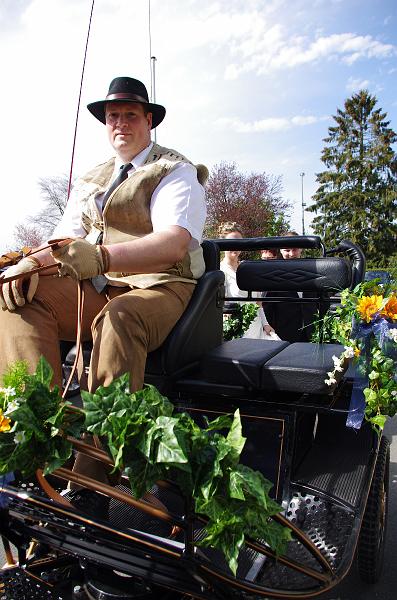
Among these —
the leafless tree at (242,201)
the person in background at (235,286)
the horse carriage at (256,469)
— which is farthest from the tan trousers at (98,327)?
the leafless tree at (242,201)

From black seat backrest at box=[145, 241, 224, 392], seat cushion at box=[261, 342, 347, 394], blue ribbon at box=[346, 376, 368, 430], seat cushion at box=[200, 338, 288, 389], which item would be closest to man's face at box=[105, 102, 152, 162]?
black seat backrest at box=[145, 241, 224, 392]

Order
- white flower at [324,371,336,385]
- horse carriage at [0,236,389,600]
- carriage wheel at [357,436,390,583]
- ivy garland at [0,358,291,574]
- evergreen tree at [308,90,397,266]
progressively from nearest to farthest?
1. ivy garland at [0,358,291,574]
2. horse carriage at [0,236,389,600]
3. white flower at [324,371,336,385]
4. carriage wheel at [357,436,390,583]
5. evergreen tree at [308,90,397,266]

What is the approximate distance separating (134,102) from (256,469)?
185cm

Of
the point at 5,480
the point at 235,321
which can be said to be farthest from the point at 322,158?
the point at 5,480

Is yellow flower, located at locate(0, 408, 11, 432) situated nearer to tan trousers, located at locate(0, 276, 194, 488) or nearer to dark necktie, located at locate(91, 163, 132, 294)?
tan trousers, located at locate(0, 276, 194, 488)

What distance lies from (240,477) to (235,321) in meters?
2.73

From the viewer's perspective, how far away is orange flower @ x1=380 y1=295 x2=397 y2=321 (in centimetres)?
199

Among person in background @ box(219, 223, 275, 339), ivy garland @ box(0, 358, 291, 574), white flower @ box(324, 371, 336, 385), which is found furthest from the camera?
person in background @ box(219, 223, 275, 339)

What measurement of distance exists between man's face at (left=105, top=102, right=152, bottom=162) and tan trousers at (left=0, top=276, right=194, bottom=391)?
735 millimetres

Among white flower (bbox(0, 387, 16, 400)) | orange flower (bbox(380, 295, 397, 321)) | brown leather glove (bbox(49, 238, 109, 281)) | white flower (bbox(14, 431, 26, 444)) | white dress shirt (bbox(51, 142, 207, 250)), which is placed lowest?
white flower (bbox(14, 431, 26, 444))

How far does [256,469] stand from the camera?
6.47 feet

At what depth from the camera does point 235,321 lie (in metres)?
3.93

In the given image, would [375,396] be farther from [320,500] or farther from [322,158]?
[322,158]

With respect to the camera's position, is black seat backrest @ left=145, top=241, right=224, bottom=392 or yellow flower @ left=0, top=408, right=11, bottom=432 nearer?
yellow flower @ left=0, top=408, right=11, bottom=432
